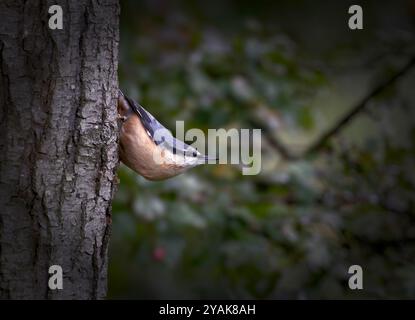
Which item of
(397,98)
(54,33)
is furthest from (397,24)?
(54,33)

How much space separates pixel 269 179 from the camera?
3.78 m

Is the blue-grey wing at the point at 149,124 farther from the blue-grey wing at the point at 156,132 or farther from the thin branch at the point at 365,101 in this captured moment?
the thin branch at the point at 365,101

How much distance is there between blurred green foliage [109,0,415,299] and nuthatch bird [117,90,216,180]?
973mm

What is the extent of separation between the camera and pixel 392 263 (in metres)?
3.17

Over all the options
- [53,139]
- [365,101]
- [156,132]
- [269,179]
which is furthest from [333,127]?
[53,139]

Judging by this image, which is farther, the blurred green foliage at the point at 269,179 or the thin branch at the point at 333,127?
the thin branch at the point at 333,127

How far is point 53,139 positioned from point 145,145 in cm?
45

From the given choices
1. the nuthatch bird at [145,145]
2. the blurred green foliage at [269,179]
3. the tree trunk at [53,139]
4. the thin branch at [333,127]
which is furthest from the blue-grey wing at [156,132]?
the thin branch at [333,127]

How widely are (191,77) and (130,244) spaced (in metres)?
1.17

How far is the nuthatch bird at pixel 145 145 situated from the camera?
2.09 meters

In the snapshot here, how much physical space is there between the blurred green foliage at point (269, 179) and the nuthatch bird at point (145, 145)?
973mm

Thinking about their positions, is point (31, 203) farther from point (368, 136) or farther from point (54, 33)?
point (368, 136)

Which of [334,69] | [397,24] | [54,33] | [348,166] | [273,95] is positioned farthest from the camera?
[397,24]

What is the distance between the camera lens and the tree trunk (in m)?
1.69
